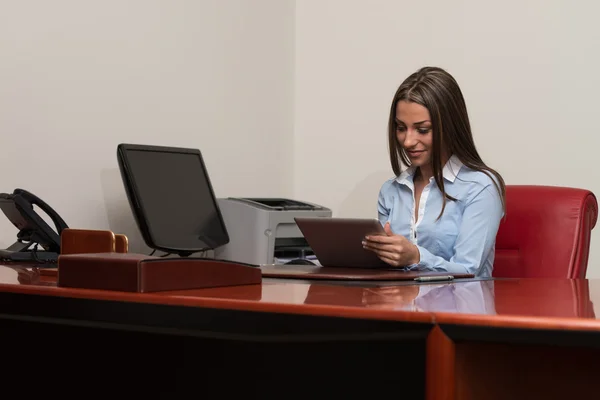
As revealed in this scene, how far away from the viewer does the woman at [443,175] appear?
222cm

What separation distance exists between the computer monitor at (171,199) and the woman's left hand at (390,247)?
88 cm

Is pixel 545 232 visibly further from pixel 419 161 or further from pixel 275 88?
pixel 275 88

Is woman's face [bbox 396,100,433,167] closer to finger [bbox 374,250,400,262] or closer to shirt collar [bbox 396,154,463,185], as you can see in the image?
shirt collar [bbox 396,154,463,185]

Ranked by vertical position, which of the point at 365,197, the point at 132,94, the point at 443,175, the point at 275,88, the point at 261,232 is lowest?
the point at 261,232

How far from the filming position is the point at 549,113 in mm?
3057

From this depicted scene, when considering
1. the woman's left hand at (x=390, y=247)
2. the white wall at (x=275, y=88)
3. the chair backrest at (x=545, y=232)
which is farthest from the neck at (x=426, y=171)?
the white wall at (x=275, y=88)

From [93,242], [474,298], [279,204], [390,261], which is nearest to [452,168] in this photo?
[390,261]

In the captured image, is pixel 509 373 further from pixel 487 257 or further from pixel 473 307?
pixel 487 257

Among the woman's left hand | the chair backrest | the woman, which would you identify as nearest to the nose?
the woman

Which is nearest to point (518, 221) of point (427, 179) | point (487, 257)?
point (487, 257)

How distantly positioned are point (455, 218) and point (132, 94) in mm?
1207

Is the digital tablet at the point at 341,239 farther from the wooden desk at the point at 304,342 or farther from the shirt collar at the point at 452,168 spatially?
the shirt collar at the point at 452,168

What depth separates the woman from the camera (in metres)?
2.22

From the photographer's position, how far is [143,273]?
1.07 m
